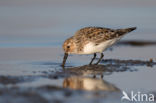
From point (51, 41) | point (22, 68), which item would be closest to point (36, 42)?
point (51, 41)

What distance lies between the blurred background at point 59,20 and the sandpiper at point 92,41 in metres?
2.67

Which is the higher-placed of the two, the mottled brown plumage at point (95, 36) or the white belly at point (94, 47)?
the mottled brown plumage at point (95, 36)

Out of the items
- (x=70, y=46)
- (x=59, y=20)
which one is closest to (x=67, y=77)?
(x=70, y=46)

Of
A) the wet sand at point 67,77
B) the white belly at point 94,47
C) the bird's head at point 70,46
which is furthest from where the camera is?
the bird's head at point 70,46

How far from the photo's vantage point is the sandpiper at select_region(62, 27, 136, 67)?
12000 millimetres

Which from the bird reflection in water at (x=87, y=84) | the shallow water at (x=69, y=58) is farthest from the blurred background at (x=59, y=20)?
the bird reflection in water at (x=87, y=84)

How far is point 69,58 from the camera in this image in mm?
13031

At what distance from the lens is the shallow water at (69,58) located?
8156 mm

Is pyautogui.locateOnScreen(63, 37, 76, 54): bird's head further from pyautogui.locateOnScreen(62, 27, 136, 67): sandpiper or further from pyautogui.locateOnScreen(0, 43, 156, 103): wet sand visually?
pyautogui.locateOnScreen(0, 43, 156, 103): wet sand

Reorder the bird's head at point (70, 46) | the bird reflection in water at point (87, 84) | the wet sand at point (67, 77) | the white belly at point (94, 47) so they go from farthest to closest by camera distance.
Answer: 1. the bird's head at point (70, 46)
2. the white belly at point (94, 47)
3. the bird reflection in water at point (87, 84)
4. the wet sand at point (67, 77)

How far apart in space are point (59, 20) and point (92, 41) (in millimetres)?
5403

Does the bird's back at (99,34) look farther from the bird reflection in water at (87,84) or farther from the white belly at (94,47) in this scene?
the bird reflection in water at (87,84)

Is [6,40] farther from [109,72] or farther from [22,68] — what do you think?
[109,72]

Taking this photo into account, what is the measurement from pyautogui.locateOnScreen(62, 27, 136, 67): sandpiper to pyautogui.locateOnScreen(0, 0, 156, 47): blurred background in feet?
8.77
